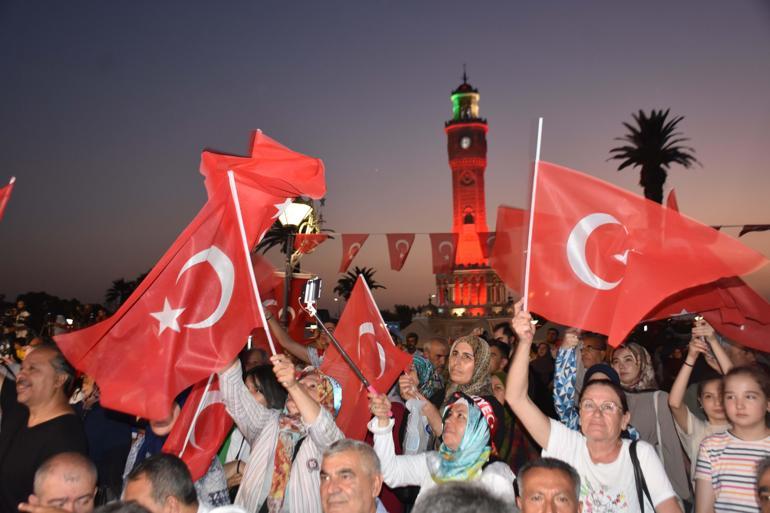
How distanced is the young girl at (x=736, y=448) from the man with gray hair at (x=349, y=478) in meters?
1.98

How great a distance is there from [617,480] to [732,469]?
787 mm

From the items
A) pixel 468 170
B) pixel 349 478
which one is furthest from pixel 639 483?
pixel 468 170

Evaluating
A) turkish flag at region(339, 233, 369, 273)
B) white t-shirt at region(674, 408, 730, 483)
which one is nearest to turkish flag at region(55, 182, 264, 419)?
Result: white t-shirt at region(674, 408, 730, 483)

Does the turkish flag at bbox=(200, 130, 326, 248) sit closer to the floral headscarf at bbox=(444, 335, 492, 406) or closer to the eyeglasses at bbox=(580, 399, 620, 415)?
the floral headscarf at bbox=(444, 335, 492, 406)

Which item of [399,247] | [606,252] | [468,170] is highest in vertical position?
[468,170]

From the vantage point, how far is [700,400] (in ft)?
16.3

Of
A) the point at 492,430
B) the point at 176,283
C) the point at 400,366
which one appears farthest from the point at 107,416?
the point at 492,430

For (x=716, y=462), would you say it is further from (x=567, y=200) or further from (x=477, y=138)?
Result: (x=477, y=138)

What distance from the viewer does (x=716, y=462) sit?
13.0 feet

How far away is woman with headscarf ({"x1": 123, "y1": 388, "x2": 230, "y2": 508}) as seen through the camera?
14.2 ft

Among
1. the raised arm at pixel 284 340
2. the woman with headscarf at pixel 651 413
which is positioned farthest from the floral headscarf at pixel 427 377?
the woman with headscarf at pixel 651 413

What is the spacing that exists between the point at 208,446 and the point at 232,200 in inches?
66.3

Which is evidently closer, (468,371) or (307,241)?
(468,371)

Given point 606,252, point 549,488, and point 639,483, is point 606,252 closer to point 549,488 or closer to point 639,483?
point 639,483
